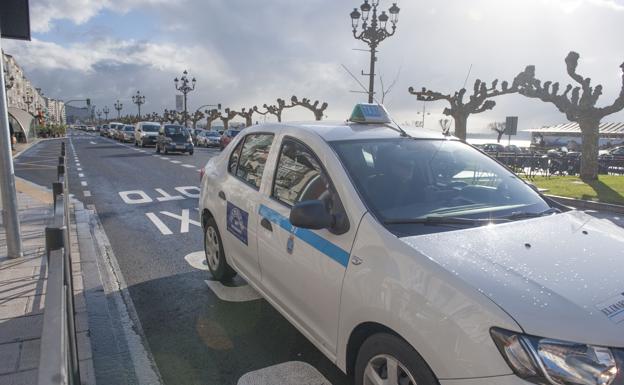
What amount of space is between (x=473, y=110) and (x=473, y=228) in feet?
76.7

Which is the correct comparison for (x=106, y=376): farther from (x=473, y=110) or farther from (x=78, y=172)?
(x=473, y=110)

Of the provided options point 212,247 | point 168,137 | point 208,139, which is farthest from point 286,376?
point 208,139

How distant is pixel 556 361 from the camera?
1.70m

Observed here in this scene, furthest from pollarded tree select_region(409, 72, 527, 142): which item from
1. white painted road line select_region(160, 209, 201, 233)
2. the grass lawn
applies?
white painted road line select_region(160, 209, 201, 233)

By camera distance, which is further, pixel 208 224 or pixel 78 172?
pixel 78 172

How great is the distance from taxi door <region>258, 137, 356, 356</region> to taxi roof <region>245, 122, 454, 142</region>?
15 cm

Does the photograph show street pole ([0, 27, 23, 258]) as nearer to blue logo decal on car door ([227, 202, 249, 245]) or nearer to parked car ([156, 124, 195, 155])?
blue logo decal on car door ([227, 202, 249, 245])

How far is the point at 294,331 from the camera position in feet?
12.3

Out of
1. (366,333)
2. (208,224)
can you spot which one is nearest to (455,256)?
(366,333)

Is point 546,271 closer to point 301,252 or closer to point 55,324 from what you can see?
point 301,252

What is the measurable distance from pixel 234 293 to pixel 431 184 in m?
2.41

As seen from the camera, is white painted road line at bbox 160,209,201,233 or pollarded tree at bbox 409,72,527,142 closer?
white painted road line at bbox 160,209,201,233

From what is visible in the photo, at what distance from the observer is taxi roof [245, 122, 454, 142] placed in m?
3.22

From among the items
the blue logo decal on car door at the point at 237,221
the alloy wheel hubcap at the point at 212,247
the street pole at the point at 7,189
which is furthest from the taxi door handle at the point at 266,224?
the street pole at the point at 7,189
